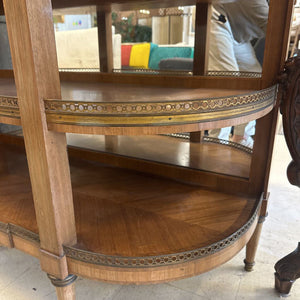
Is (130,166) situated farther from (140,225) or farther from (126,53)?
(126,53)

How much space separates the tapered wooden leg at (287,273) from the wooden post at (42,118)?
0.61m

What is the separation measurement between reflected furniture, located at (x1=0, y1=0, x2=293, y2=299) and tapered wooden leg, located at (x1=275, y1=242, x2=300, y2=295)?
0.30 ft

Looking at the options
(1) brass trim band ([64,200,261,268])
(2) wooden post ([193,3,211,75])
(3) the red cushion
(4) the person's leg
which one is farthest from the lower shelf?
(3) the red cushion

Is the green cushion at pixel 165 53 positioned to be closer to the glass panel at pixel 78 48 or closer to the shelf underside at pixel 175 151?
the glass panel at pixel 78 48

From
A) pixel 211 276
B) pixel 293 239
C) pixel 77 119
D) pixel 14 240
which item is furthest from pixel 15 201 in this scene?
pixel 293 239

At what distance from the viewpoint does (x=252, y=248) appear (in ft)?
2.98

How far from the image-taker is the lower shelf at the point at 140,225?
2.04 ft

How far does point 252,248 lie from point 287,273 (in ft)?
0.38

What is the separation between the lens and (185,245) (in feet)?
2.17

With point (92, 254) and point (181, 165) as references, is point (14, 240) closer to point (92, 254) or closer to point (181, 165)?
point (92, 254)

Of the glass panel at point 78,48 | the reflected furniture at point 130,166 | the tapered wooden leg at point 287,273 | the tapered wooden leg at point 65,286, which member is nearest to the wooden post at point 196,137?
the reflected furniture at point 130,166

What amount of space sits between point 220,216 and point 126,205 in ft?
0.86

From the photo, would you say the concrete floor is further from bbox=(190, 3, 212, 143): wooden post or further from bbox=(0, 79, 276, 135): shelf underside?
bbox=(190, 3, 212, 143): wooden post

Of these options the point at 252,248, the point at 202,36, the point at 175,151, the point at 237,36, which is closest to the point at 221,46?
the point at 237,36
